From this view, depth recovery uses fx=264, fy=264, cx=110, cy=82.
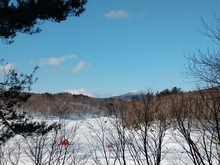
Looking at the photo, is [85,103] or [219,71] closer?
[219,71]

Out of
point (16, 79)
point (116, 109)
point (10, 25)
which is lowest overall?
point (116, 109)

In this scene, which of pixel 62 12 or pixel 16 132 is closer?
pixel 62 12

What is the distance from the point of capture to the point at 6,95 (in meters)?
6.31

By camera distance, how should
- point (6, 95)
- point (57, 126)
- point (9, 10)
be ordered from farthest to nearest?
point (57, 126) → point (6, 95) → point (9, 10)

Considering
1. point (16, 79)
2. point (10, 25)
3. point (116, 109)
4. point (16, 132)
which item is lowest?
point (16, 132)

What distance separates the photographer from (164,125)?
6398 mm

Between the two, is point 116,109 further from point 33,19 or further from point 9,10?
point 9,10

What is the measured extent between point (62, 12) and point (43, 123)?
10.1 ft

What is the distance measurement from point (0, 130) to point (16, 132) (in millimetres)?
372

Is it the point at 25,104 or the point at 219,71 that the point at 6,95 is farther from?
the point at 219,71

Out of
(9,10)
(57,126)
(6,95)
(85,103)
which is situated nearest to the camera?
(9,10)

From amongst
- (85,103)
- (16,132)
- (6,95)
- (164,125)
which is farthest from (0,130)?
(85,103)

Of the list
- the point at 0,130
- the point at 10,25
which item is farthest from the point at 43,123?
the point at 10,25

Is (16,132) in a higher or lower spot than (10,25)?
lower
